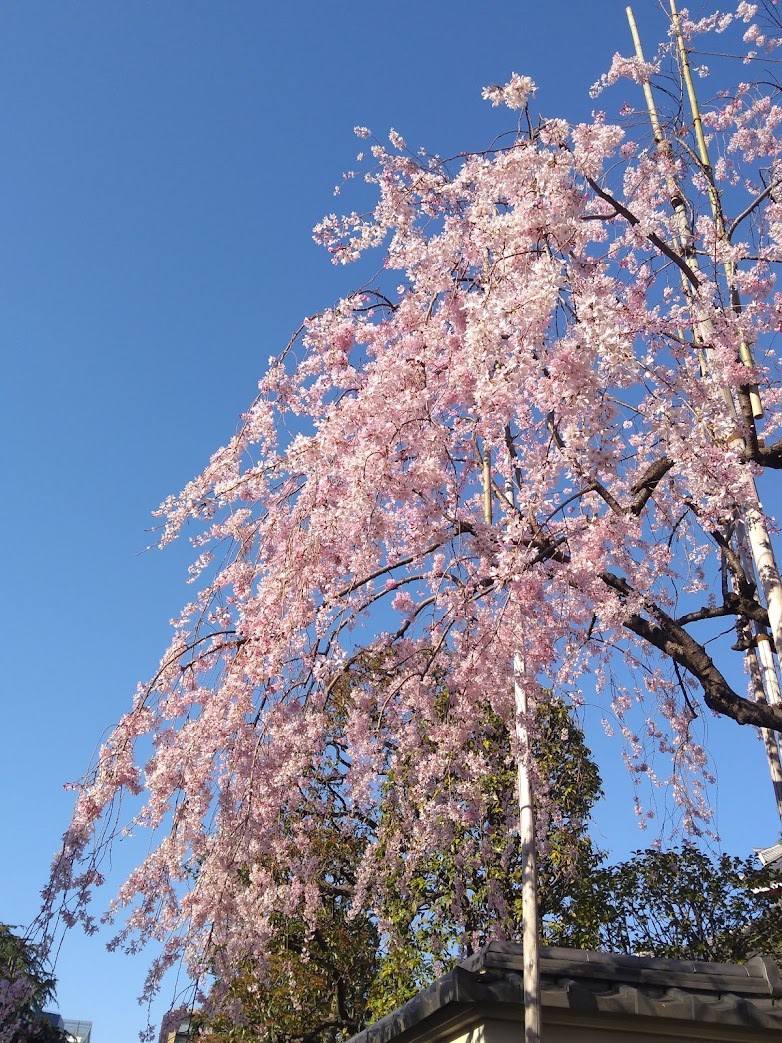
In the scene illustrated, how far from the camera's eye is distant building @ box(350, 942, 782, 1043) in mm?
5000

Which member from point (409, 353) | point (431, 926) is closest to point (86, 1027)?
point (431, 926)

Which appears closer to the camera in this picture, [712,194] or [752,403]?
[752,403]

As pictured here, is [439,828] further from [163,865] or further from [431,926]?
[431,926]

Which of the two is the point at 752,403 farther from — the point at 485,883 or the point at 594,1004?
the point at 485,883

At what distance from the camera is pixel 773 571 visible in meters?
6.37

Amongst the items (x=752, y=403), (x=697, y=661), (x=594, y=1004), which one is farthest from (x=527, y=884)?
(x=752, y=403)

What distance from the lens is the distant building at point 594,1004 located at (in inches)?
197

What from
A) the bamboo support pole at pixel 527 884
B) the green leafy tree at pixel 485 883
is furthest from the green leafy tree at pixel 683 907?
the bamboo support pole at pixel 527 884

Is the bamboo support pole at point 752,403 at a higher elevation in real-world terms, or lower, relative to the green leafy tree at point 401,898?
higher

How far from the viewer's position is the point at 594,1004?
5.02 metres

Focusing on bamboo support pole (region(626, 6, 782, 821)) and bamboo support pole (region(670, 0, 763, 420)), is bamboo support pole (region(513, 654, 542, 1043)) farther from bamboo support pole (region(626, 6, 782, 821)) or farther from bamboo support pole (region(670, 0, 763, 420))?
bamboo support pole (region(670, 0, 763, 420))

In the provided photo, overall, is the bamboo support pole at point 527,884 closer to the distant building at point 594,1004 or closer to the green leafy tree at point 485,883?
the distant building at point 594,1004

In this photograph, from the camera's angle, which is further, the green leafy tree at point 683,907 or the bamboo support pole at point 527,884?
the green leafy tree at point 683,907

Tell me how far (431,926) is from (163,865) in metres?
4.96
